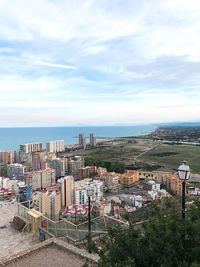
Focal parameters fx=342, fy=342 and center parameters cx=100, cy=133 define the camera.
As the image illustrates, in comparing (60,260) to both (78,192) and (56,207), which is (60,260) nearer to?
(56,207)

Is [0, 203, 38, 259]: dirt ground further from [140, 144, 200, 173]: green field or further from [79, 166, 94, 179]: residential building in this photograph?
[140, 144, 200, 173]: green field

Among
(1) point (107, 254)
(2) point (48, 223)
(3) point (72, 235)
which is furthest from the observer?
(2) point (48, 223)

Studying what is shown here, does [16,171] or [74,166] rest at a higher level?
[74,166]

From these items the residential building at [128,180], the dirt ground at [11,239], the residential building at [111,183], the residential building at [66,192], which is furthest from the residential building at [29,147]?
the dirt ground at [11,239]

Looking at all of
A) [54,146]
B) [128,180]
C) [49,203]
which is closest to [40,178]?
[128,180]

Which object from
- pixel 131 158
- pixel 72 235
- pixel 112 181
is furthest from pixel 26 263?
pixel 131 158

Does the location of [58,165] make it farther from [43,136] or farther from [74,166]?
[43,136]

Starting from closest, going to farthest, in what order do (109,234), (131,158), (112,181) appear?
(109,234)
(112,181)
(131,158)
